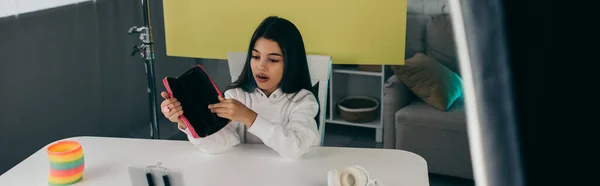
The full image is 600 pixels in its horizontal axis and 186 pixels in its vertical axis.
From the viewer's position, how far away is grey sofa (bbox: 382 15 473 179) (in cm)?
240

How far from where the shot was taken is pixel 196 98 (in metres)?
1.25

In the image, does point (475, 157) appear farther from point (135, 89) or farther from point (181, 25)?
point (135, 89)

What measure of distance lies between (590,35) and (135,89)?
2.79 m

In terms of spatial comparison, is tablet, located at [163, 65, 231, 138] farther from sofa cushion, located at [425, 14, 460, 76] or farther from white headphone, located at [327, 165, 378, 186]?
sofa cushion, located at [425, 14, 460, 76]

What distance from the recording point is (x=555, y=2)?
0.20 m

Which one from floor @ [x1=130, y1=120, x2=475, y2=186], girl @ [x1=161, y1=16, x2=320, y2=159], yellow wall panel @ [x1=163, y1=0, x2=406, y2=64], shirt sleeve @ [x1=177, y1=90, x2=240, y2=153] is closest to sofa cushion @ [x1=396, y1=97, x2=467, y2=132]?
floor @ [x1=130, y1=120, x2=475, y2=186]

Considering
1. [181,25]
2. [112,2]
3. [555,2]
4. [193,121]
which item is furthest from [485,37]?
[112,2]

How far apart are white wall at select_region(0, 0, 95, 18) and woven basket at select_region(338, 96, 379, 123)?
1460mm

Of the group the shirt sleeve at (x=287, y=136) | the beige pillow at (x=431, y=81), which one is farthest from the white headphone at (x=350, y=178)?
the beige pillow at (x=431, y=81)

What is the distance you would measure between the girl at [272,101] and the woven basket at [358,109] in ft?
4.92

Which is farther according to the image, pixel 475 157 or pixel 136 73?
pixel 136 73

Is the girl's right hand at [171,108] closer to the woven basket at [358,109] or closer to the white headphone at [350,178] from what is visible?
the white headphone at [350,178]

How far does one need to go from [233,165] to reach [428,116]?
1.39m

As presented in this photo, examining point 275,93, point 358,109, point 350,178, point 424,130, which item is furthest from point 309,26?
point 358,109
